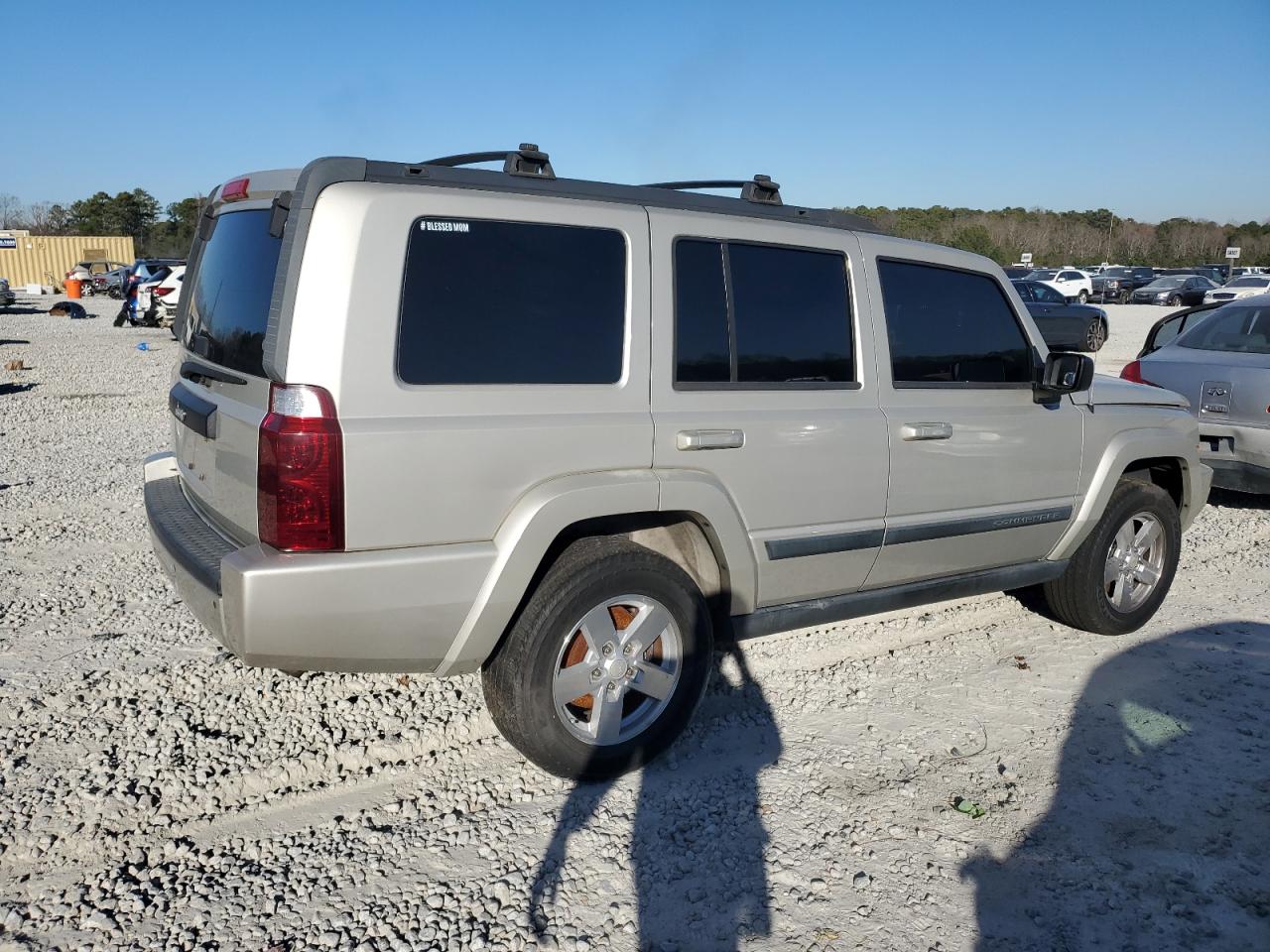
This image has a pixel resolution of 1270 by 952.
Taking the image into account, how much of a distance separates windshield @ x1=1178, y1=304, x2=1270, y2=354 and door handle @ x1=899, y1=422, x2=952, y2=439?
5.06m

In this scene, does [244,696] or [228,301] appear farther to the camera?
[244,696]

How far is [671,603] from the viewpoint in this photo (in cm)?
359

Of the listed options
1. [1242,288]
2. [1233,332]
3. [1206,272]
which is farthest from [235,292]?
[1206,272]

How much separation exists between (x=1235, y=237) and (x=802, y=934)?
94.5 metres

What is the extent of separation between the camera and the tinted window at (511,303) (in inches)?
120

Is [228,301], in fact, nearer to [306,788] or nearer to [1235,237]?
[306,788]

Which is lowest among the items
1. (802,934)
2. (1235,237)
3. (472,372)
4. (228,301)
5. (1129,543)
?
(802,934)

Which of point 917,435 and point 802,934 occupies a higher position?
point 917,435

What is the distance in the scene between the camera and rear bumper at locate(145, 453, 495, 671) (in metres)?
2.88

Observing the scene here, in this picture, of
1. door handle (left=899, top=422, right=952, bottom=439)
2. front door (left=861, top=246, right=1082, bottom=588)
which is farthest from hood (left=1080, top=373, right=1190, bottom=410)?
door handle (left=899, top=422, right=952, bottom=439)

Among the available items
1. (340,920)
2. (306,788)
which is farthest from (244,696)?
(340,920)

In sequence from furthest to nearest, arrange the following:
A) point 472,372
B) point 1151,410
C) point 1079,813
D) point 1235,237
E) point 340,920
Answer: point 1235,237, point 1151,410, point 1079,813, point 472,372, point 340,920

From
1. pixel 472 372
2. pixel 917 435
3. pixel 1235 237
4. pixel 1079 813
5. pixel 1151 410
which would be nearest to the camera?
pixel 472 372

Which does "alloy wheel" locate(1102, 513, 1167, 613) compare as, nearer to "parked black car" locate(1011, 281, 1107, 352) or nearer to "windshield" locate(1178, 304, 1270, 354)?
"windshield" locate(1178, 304, 1270, 354)
